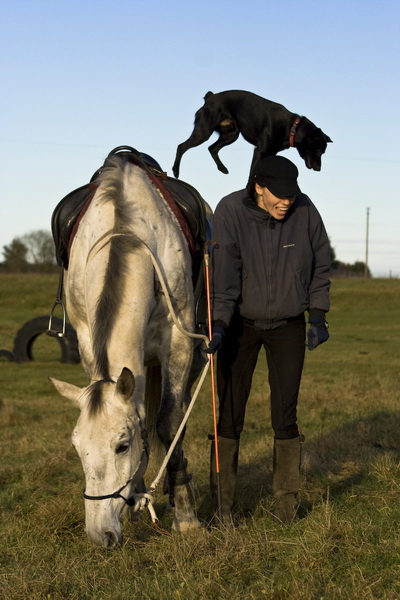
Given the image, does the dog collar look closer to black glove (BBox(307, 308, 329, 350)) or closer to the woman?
the woman

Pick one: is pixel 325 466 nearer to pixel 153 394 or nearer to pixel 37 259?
pixel 153 394

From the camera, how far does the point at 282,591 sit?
12.6 ft

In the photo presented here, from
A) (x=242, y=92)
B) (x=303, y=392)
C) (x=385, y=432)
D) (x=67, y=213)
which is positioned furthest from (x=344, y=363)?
(x=67, y=213)

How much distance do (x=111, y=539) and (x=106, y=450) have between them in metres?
0.47

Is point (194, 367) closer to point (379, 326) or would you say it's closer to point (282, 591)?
point (282, 591)

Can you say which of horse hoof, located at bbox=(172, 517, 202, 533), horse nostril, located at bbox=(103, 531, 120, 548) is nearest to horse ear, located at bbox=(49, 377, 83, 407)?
horse nostril, located at bbox=(103, 531, 120, 548)

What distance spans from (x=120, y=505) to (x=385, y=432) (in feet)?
14.6

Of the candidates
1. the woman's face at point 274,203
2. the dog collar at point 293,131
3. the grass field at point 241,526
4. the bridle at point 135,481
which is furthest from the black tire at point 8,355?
the bridle at point 135,481

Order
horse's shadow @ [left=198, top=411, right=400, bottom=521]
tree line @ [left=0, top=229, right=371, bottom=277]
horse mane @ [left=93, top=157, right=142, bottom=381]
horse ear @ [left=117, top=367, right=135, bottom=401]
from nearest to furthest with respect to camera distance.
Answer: horse ear @ [left=117, top=367, right=135, bottom=401] < horse mane @ [left=93, top=157, right=142, bottom=381] < horse's shadow @ [left=198, top=411, right=400, bottom=521] < tree line @ [left=0, top=229, right=371, bottom=277]

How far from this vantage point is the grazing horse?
4289mm

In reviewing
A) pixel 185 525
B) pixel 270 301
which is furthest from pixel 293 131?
pixel 185 525

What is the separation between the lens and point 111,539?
4.28m

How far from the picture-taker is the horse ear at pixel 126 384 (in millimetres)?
4230

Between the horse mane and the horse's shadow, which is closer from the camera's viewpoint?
the horse mane
